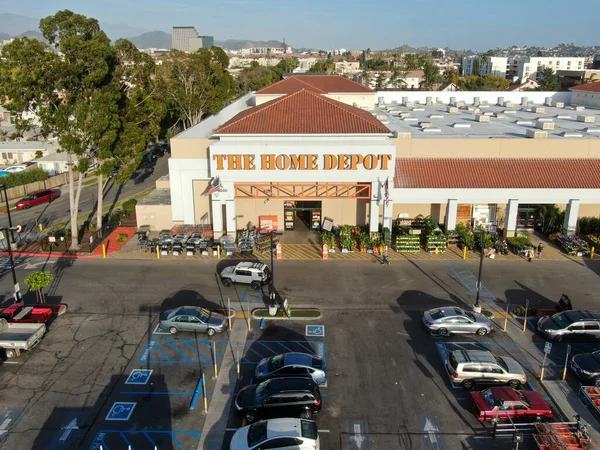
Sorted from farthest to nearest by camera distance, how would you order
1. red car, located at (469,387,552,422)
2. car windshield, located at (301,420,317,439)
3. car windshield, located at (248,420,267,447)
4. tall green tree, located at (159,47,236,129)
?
tall green tree, located at (159,47,236,129), red car, located at (469,387,552,422), car windshield, located at (301,420,317,439), car windshield, located at (248,420,267,447)

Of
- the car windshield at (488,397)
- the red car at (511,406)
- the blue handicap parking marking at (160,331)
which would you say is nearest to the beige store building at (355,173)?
the blue handicap parking marking at (160,331)

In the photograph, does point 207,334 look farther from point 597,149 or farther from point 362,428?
point 597,149

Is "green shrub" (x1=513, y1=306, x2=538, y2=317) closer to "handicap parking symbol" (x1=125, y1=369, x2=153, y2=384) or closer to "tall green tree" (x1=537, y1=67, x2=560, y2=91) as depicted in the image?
"handicap parking symbol" (x1=125, y1=369, x2=153, y2=384)

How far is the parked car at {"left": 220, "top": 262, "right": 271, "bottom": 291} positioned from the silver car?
34.0ft

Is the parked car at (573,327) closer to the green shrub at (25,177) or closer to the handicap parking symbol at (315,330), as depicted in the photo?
the handicap parking symbol at (315,330)

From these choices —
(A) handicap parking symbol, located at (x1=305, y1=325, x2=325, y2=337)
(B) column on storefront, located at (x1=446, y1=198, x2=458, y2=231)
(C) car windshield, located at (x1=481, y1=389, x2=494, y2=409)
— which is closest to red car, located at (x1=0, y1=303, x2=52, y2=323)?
(A) handicap parking symbol, located at (x1=305, y1=325, x2=325, y2=337)

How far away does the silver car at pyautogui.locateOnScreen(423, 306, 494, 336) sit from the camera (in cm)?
2533

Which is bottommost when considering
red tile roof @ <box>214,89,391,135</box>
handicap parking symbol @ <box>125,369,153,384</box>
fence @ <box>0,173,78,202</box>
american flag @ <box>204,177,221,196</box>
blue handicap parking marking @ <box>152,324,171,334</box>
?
handicap parking symbol @ <box>125,369,153,384</box>

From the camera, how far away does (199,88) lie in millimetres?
75625

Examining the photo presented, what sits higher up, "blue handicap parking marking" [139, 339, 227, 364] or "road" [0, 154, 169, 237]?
"road" [0, 154, 169, 237]

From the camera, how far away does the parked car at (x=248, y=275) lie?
1216 inches

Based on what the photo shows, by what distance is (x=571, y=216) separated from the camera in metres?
37.9

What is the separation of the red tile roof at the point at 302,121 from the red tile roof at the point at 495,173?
178 inches

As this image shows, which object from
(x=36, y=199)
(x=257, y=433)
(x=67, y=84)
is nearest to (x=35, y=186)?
(x=36, y=199)
